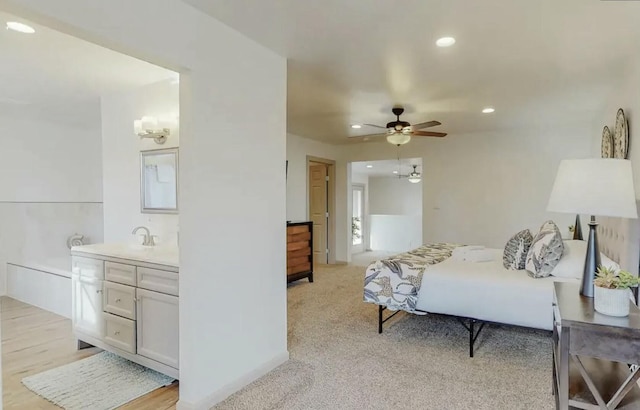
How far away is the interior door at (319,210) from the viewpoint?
7348mm

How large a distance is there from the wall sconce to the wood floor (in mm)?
1950

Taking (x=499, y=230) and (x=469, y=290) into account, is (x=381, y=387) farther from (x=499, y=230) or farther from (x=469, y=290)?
(x=499, y=230)

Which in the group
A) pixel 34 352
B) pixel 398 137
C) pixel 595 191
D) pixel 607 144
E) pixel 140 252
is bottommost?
pixel 34 352

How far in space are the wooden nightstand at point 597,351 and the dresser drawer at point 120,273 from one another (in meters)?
2.71

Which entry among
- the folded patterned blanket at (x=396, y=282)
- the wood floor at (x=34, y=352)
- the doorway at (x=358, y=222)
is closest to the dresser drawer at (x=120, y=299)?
the wood floor at (x=34, y=352)

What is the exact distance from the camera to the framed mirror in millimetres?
→ 3213

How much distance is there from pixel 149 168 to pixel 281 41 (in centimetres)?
177

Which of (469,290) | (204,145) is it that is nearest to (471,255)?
(469,290)

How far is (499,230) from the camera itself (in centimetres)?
577

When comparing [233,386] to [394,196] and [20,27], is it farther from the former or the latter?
[394,196]

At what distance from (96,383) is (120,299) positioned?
1.93 ft

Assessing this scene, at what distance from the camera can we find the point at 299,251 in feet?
18.1

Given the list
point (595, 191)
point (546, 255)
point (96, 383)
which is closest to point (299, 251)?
point (96, 383)

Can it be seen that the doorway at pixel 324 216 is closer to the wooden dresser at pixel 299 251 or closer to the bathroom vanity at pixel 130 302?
the wooden dresser at pixel 299 251
